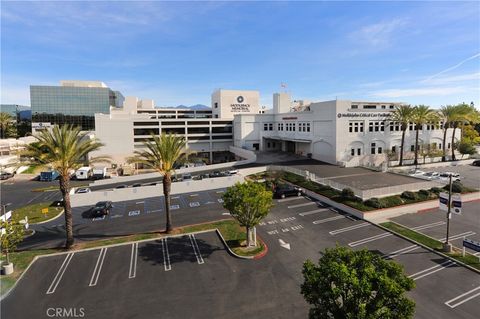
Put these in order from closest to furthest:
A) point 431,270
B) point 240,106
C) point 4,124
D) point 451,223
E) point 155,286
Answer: point 155,286, point 431,270, point 451,223, point 4,124, point 240,106

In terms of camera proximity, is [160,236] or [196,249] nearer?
[196,249]

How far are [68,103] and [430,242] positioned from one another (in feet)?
350

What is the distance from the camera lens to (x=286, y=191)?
3731 centimetres

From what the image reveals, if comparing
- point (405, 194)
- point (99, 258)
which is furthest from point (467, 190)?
point (99, 258)

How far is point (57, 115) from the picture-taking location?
308 feet

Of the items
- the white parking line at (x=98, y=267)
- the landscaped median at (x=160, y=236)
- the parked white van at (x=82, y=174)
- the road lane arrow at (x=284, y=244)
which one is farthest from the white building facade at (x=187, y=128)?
the road lane arrow at (x=284, y=244)

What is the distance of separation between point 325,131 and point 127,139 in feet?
162

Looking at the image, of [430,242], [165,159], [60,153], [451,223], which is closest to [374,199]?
[451,223]

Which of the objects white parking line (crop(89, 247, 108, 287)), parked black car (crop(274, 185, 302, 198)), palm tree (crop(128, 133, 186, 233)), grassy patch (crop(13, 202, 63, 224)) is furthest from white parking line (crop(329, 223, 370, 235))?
grassy patch (crop(13, 202, 63, 224))

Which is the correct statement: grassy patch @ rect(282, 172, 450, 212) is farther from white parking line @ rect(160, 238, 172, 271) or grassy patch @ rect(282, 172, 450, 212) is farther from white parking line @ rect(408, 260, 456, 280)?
white parking line @ rect(160, 238, 172, 271)

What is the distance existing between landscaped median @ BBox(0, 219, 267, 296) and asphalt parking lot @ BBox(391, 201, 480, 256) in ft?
52.3

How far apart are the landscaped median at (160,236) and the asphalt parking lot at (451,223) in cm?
1595

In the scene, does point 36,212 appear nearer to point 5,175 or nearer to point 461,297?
point 5,175

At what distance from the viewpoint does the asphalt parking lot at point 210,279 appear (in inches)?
623
